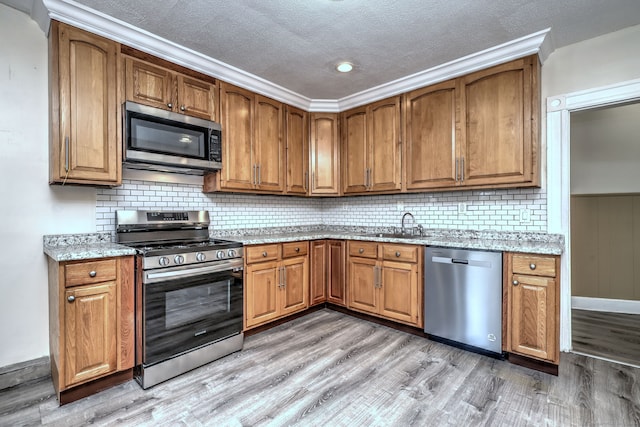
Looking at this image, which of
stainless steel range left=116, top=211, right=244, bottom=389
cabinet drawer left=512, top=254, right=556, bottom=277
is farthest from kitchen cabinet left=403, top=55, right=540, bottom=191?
stainless steel range left=116, top=211, right=244, bottom=389

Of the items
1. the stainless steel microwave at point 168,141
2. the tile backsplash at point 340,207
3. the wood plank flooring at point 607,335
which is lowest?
the wood plank flooring at point 607,335

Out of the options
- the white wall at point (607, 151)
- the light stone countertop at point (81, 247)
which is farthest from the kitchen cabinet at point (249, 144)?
the white wall at point (607, 151)

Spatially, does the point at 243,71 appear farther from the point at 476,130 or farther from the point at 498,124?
the point at 498,124

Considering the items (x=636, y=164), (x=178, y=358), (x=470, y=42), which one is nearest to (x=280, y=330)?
(x=178, y=358)

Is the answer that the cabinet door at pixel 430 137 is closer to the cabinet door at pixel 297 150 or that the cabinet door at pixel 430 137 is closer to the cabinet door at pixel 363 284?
the cabinet door at pixel 363 284

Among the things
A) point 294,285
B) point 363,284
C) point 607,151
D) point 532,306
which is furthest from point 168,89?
point 607,151

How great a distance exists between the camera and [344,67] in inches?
115

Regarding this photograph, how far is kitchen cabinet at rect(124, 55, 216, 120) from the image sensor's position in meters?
2.40

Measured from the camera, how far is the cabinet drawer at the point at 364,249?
3.17m

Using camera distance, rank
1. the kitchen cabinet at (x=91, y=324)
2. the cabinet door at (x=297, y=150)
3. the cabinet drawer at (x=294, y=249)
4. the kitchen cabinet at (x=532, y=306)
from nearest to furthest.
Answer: the kitchen cabinet at (x=91, y=324)
the kitchen cabinet at (x=532, y=306)
the cabinet drawer at (x=294, y=249)
the cabinet door at (x=297, y=150)

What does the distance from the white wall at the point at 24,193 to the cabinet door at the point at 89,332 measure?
629 mm

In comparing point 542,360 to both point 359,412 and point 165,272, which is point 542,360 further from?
point 165,272

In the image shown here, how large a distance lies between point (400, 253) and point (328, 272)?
980 mm

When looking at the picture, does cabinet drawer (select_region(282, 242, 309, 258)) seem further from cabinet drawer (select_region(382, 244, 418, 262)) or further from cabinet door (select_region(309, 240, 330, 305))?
cabinet drawer (select_region(382, 244, 418, 262))
